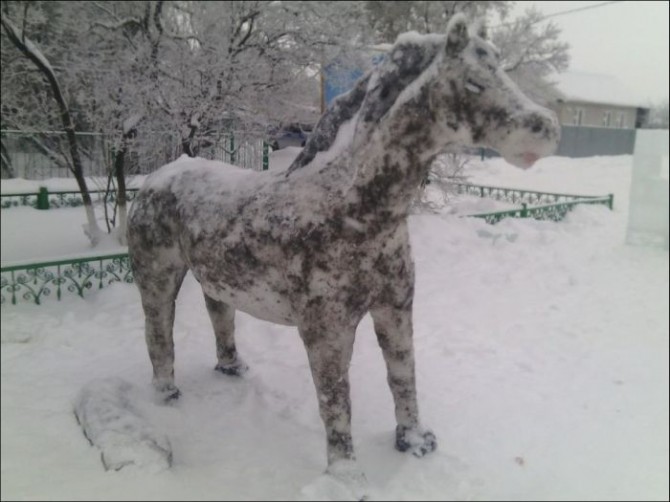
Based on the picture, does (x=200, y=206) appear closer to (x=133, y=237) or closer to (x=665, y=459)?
(x=133, y=237)

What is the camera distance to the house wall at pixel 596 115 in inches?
1273

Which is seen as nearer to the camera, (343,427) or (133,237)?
(343,427)

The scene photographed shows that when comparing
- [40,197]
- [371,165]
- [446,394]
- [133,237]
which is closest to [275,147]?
[133,237]

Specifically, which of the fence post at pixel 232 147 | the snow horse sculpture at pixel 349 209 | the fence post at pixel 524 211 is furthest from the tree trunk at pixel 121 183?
the fence post at pixel 524 211

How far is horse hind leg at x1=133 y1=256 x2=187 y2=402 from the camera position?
3.34m

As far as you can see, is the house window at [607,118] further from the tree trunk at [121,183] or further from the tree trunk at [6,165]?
the tree trunk at [121,183]

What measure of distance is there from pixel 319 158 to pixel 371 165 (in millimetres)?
299

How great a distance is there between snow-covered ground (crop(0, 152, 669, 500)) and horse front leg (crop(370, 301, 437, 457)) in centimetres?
10

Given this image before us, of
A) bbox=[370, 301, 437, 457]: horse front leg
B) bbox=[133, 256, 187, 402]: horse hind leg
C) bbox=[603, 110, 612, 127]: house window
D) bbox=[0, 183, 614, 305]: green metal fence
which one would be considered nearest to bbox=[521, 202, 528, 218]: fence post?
bbox=[0, 183, 614, 305]: green metal fence

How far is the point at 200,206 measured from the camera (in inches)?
118

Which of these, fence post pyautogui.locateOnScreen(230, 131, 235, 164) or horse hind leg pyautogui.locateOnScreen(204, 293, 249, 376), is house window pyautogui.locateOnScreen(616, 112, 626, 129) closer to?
fence post pyautogui.locateOnScreen(230, 131, 235, 164)

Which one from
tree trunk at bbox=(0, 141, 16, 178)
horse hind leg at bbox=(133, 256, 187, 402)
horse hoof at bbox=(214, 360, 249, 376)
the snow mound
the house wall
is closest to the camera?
the snow mound

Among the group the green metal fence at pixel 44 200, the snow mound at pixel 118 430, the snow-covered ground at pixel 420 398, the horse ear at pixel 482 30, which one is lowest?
the snow-covered ground at pixel 420 398

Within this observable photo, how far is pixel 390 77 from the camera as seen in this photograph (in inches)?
93.2
